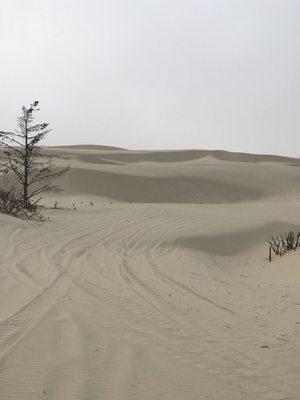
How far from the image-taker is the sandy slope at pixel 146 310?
3.80 m

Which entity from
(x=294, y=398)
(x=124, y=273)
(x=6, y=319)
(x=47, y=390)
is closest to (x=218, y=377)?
(x=294, y=398)

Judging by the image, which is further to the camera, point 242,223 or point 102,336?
point 242,223

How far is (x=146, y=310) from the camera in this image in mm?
5945

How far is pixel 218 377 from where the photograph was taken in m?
3.94

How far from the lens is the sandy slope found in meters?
3.80

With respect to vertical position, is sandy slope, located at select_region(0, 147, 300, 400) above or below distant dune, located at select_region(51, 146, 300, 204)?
below

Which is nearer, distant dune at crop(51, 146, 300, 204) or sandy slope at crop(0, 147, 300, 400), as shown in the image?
sandy slope at crop(0, 147, 300, 400)

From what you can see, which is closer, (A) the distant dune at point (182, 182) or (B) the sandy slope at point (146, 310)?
(B) the sandy slope at point (146, 310)

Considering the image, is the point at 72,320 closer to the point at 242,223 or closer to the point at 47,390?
the point at 47,390

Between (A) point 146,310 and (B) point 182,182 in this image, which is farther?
(B) point 182,182

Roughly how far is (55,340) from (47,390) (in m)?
1.07

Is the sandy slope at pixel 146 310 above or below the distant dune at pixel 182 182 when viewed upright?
below

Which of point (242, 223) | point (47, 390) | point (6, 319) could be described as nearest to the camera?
point (47, 390)

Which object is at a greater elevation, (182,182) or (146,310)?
(182,182)
